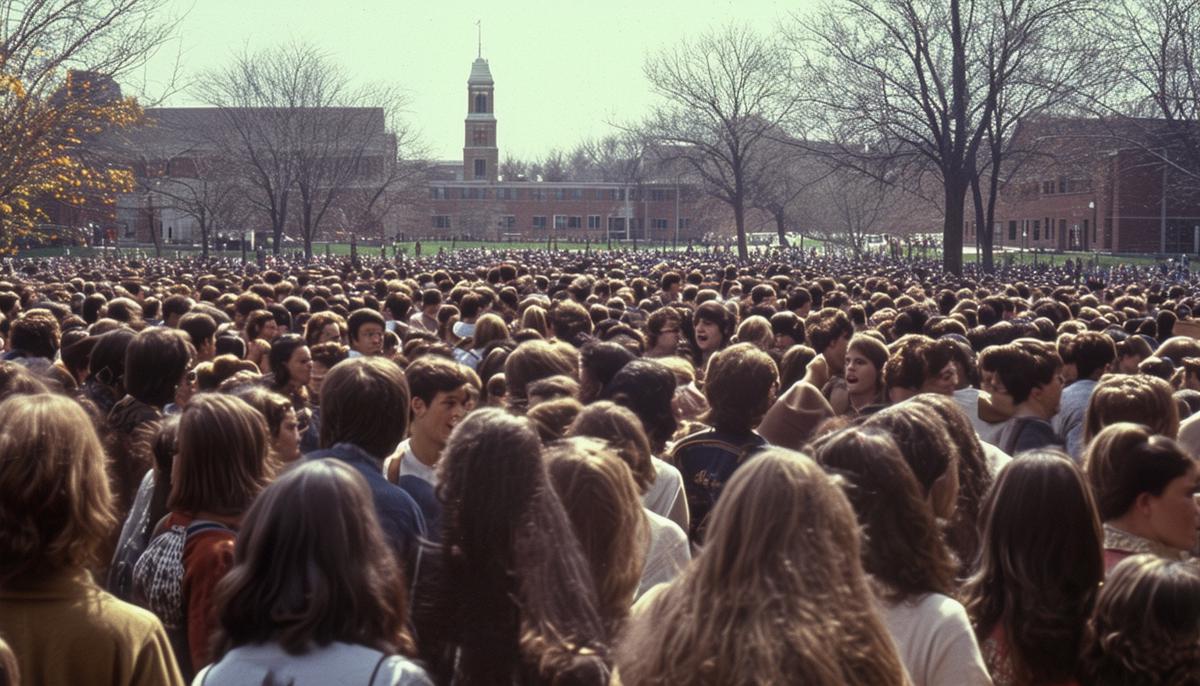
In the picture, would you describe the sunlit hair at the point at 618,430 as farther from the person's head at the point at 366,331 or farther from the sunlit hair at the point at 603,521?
the person's head at the point at 366,331

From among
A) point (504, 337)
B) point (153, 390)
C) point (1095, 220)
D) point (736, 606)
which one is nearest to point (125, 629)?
point (736, 606)

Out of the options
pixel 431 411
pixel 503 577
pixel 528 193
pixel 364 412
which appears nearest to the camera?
pixel 503 577

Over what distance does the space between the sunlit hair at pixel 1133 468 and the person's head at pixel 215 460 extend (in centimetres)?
281

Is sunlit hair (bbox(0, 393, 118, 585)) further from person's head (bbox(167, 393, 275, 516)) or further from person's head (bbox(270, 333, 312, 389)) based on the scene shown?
person's head (bbox(270, 333, 312, 389))

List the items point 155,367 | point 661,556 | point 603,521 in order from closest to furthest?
point 603,521 < point 661,556 < point 155,367

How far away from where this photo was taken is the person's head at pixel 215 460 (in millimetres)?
4605

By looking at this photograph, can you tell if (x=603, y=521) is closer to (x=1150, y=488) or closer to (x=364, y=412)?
(x=364, y=412)

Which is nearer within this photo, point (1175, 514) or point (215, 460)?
point (215, 460)

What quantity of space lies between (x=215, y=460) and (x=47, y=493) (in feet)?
2.87

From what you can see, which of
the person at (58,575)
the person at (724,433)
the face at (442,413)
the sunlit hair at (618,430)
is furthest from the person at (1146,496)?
the person at (58,575)

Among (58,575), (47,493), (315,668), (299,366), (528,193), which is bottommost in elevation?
(315,668)

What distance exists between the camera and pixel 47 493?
12.3 ft

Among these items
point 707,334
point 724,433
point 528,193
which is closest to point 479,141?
point 528,193

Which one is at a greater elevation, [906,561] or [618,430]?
[618,430]
